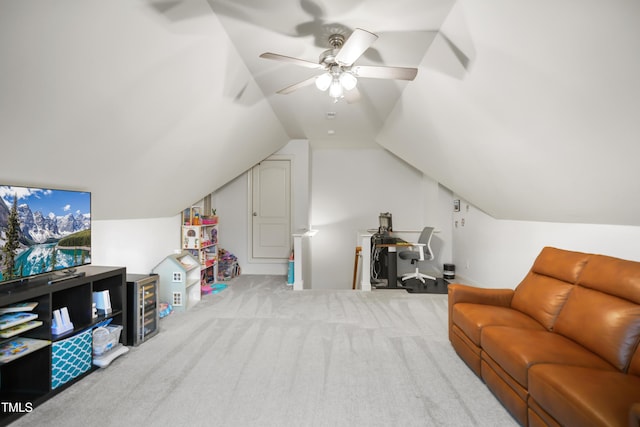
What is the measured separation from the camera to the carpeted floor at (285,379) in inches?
69.9

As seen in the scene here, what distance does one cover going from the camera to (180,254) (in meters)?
3.97

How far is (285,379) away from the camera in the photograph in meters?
2.17

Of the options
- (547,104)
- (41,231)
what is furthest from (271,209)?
(547,104)

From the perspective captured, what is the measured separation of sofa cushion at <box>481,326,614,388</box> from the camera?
1637mm

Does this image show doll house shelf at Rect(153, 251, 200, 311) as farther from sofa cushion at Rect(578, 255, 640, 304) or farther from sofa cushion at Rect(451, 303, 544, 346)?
sofa cushion at Rect(578, 255, 640, 304)

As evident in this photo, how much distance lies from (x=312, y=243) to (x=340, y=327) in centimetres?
322

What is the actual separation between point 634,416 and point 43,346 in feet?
9.92

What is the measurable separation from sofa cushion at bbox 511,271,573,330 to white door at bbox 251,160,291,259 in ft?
12.6

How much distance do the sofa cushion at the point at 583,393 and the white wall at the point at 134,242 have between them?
12.0 feet

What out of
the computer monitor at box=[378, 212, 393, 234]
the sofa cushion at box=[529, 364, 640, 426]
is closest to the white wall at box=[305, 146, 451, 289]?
the computer monitor at box=[378, 212, 393, 234]

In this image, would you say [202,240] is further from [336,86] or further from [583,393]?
[583,393]

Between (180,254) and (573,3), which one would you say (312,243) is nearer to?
(180,254)

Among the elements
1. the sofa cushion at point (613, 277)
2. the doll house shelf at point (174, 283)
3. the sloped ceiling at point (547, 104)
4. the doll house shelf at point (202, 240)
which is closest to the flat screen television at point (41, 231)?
the doll house shelf at point (174, 283)

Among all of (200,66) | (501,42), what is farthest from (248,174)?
(501,42)
